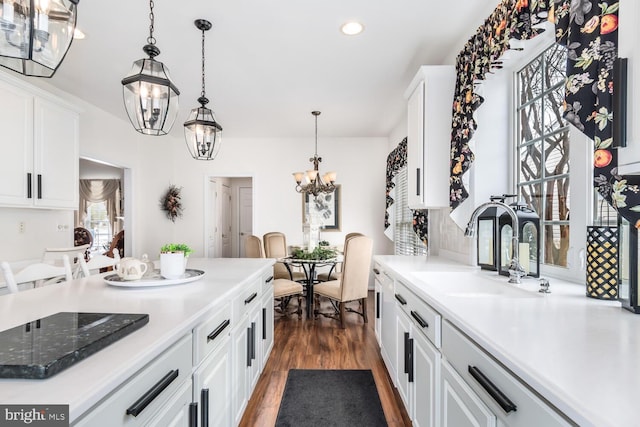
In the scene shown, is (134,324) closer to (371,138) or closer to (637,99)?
(637,99)

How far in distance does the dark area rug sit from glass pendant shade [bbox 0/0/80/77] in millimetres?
2100

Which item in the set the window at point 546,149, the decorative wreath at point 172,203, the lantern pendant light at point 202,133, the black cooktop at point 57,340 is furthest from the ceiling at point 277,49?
the black cooktop at point 57,340

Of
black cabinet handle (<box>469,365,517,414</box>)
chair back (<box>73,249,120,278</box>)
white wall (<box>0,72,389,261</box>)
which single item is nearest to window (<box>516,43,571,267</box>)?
black cabinet handle (<box>469,365,517,414</box>)

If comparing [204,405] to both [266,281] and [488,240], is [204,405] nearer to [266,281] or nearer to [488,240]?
[266,281]

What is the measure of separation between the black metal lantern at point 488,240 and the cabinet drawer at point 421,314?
560mm

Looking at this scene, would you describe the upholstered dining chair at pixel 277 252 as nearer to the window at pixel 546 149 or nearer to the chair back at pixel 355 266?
the chair back at pixel 355 266

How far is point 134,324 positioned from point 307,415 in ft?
5.11

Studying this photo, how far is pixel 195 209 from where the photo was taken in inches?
233

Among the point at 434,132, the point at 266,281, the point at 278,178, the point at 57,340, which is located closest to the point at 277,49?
the point at 434,132

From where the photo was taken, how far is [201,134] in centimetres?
225

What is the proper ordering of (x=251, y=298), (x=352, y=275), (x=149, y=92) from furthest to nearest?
(x=352, y=275), (x=251, y=298), (x=149, y=92)

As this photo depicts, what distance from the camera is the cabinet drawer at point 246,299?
1.71 meters

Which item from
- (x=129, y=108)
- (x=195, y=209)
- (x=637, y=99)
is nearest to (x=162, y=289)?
(x=129, y=108)

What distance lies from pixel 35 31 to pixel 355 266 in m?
3.13
